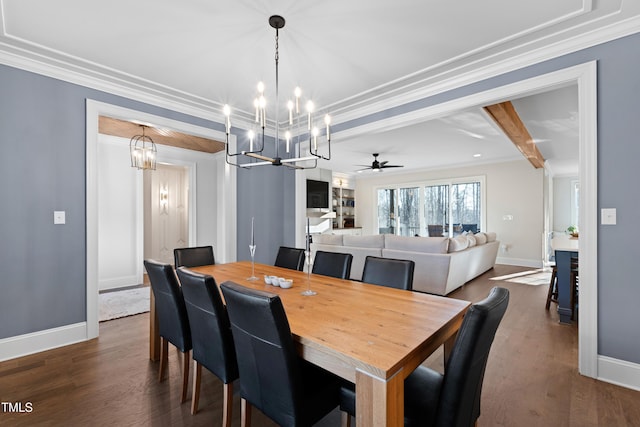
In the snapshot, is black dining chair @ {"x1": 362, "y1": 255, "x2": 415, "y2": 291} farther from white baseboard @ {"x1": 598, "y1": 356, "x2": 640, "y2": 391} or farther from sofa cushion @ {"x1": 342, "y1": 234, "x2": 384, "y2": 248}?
sofa cushion @ {"x1": 342, "y1": 234, "x2": 384, "y2": 248}

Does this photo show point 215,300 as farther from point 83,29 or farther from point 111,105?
point 111,105

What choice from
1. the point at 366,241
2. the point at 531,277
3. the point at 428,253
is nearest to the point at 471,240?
the point at 428,253

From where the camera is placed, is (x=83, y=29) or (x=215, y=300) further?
(x=83, y=29)

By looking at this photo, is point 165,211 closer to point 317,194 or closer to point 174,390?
point 317,194

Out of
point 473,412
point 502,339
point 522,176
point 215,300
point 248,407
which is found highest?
point 522,176

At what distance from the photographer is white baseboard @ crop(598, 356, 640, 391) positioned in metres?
2.04

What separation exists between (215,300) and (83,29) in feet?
7.48

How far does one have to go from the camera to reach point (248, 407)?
57.8 inches

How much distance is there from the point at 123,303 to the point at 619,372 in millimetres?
5200

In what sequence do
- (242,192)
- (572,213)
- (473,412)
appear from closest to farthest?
(473,412)
(242,192)
(572,213)

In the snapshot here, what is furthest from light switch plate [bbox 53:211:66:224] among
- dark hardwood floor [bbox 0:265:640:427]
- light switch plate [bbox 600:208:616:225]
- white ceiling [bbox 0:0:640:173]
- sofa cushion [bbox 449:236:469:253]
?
sofa cushion [bbox 449:236:469:253]

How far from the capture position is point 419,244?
4418mm

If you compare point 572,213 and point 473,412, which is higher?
point 572,213

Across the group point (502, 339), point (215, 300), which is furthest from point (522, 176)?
point (215, 300)
